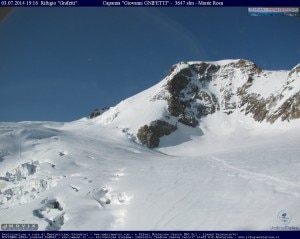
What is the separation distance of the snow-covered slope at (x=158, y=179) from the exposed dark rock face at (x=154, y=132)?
228mm

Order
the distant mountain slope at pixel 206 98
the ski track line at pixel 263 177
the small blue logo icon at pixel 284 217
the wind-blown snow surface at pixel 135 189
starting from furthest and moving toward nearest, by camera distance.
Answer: the distant mountain slope at pixel 206 98 < the ski track line at pixel 263 177 < the wind-blown snow surface at pixel 135 189 < the small blue logo icon at pixel 284 217

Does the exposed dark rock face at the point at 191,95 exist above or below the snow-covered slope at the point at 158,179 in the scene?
above

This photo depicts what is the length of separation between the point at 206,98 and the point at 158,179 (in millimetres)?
38929

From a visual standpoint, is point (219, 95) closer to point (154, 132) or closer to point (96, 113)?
point (154, 132)

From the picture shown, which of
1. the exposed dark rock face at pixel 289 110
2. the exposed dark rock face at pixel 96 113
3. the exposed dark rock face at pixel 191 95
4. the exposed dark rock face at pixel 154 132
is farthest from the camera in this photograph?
the exposed dark rock face at pixel 96 113

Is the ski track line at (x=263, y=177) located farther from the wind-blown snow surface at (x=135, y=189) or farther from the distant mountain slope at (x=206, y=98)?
the distant mountain slope at (x=206, y=98)

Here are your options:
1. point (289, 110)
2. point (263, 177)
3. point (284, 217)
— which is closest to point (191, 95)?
point (289, 110)

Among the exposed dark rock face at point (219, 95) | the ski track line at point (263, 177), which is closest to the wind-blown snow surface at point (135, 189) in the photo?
the ski track line at point (263, 177)

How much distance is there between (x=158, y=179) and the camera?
1959cm

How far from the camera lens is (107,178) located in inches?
854

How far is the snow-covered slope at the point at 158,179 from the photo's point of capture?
1312 cm

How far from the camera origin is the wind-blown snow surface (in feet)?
42.1

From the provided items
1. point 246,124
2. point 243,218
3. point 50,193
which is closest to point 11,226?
point 243,218

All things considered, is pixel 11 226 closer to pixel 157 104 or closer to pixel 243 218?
pixel 243 218
